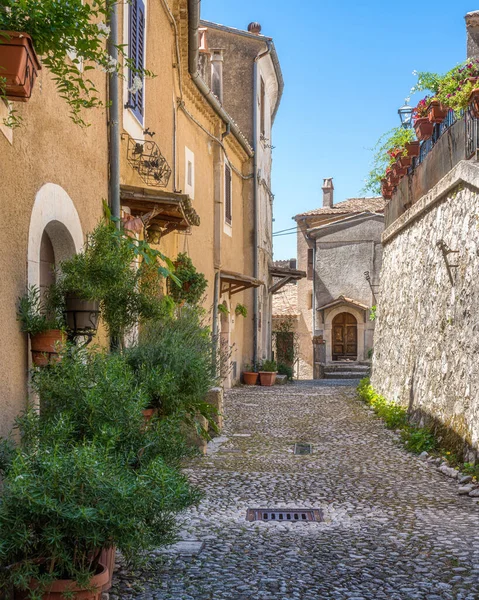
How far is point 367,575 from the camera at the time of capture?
4219mm

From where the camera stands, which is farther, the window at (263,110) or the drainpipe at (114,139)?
the window at (263,110)

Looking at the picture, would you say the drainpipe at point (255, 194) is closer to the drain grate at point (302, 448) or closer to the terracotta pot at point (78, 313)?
the drain grate at point (302, 448)

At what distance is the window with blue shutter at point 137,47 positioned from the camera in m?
8.51

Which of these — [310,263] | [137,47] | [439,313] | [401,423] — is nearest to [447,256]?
[439,313]

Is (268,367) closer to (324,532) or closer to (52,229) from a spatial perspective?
(52,229)

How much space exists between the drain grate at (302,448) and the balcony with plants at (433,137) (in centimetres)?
396

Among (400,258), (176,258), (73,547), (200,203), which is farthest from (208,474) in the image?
(200,203)

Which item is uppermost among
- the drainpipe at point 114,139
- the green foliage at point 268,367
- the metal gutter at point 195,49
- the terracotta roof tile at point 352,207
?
the terracotta roof tile at point 352,207

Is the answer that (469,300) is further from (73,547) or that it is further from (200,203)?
(200,203)

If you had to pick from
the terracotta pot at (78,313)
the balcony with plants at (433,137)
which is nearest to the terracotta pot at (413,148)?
the balcony with plants at (433,137)

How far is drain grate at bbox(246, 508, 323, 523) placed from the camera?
5629 millimetres

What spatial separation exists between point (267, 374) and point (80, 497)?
1747 centimetres

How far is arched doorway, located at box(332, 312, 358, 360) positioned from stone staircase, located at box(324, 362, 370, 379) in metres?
2.04

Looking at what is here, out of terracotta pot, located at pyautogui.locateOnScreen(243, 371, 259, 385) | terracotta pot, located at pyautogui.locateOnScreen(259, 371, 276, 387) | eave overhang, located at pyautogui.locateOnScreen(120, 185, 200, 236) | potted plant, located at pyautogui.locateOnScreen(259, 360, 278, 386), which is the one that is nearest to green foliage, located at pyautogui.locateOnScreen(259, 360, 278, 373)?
potted plant, located at pyautogui.locateOnScreen(259, 360, 278, 386)
